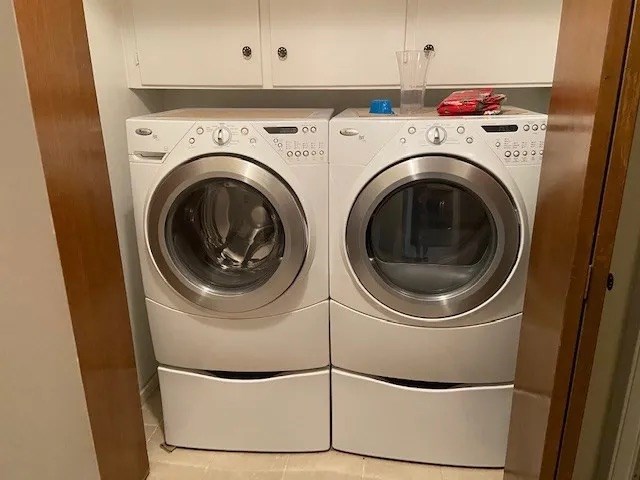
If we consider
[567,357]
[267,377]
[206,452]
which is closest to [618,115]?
[567,357]

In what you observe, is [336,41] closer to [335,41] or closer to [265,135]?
[335,41]

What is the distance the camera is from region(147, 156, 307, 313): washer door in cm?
145

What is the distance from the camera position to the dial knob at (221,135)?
144 cm

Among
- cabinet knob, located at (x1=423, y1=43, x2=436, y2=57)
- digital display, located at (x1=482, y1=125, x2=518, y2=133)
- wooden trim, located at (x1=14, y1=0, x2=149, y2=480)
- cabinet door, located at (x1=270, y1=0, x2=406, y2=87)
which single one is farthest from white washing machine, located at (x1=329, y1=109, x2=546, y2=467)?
wooden trim, located at (x1=14, y1=0, x2=149, y2=480)

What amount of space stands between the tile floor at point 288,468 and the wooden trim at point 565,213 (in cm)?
48

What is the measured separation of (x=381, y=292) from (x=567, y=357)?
0.59m

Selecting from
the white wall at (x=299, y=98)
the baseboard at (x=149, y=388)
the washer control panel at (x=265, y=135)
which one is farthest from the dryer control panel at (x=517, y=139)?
the baseboard at (x=149, y=388)

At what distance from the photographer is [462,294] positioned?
149cm

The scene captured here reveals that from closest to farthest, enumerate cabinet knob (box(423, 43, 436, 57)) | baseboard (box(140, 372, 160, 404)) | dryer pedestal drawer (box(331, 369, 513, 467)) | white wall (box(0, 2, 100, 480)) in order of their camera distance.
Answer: white wall (box(0, 2, 100, 480)) → dryer pedestal drawer (box(331, 369, 513, 467)) → cabinet knob (box(423, 43, 436, 57)) → baseboard (box(140, 372, 160, 404))

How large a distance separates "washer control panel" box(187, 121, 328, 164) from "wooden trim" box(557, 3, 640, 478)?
76 centimetres

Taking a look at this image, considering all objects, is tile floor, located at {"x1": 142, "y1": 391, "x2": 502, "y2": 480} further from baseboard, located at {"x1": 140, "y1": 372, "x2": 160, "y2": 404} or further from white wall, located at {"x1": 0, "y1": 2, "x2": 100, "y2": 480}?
white wall, located at {"x1": 0, "y1": 2, "x2": 100, "y2": 480}

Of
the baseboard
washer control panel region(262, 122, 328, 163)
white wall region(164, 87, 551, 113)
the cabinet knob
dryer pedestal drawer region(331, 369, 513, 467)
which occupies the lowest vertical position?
the baseboard

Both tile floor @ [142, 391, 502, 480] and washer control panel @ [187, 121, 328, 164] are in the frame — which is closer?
washer control panel @ [187, 121, 328, 164]

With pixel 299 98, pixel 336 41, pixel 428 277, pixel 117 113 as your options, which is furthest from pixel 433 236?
pixel 117 113
